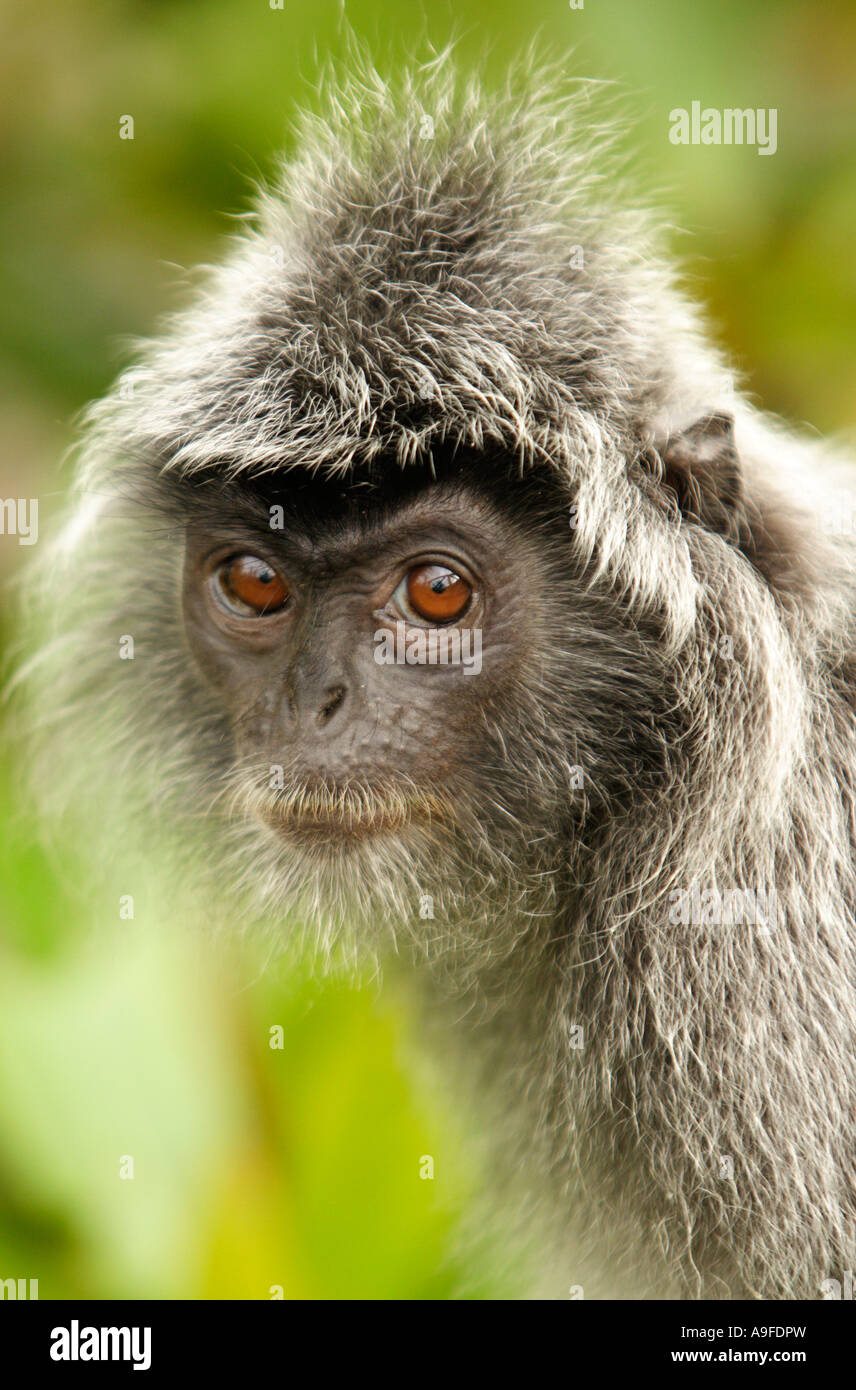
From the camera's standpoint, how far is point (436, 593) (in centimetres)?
297

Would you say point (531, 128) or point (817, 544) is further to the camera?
point (531, 128)

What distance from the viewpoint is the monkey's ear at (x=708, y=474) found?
2.89 m

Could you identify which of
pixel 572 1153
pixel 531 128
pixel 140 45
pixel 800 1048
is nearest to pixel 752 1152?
pixel 800 1048

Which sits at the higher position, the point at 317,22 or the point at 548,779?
the point at 317,22

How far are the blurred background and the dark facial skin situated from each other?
2.52 ft

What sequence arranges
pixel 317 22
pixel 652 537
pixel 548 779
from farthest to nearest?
1. pixel 317 22
2. pixel 548 779
3. pixel 652 537

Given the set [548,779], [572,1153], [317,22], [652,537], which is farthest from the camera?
[317,22]

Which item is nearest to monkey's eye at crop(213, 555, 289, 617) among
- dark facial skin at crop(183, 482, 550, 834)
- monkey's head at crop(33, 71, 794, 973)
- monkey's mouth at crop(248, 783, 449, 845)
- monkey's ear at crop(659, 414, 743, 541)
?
monkey's head at crop(33, 71, 794, 973)

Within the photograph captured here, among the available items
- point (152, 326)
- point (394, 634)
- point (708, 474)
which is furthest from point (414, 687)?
point (152, 326)

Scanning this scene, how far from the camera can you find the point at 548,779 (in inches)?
118

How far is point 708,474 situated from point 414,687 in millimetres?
794

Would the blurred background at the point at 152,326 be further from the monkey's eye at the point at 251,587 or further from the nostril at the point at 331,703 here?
the monkey's eye at the point at 251,587

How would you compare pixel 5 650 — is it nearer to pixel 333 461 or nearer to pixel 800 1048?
pixel 333 461

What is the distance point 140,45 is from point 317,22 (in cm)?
68
